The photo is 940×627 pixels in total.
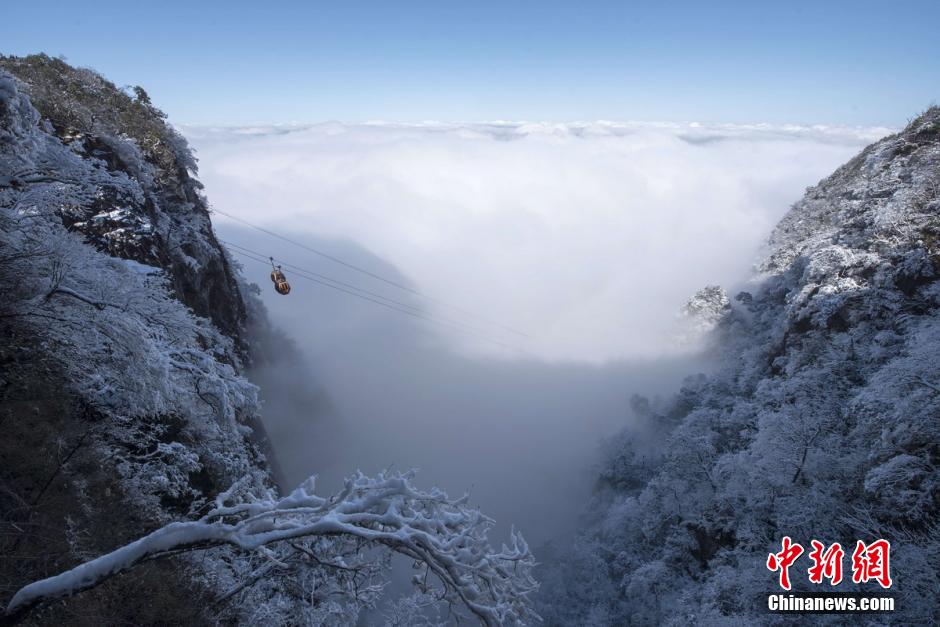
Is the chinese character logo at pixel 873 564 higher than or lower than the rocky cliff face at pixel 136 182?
lower

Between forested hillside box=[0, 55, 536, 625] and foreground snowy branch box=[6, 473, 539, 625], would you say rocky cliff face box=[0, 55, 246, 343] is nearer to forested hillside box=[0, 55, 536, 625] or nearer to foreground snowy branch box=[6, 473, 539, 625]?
forested hillside box=[0, 55, 536, 625]

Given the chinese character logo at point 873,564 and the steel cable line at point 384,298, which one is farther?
the steel cable line at point 384,298

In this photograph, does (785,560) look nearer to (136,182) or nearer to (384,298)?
(136,182)

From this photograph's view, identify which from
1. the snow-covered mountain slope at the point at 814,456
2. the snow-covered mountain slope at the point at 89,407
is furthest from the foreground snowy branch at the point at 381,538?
the snow-covered mountain slope at the point at 814,456

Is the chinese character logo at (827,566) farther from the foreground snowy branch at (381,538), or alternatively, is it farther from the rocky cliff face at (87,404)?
the rocky cliff face at (87,404)

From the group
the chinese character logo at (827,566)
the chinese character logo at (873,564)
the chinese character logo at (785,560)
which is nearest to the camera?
the chinese character logo at (873,564)

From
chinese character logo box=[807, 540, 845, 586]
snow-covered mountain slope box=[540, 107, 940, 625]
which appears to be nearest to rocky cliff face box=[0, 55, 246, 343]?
chinese character logo box=[807, 540, 845, 586]

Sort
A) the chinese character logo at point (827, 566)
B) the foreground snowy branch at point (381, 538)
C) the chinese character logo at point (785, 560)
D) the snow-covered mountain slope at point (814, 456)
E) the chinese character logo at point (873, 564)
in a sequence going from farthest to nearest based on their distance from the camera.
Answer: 1. the chinese character logo at point (785, 560)
2. the snow-covered mountain slope at point (814, 456)
3. the chinese character logo at point (827, 566)
4. the chinese character logo at point (873, 564)
5. the foreground snowy branch at point (381, 538)
